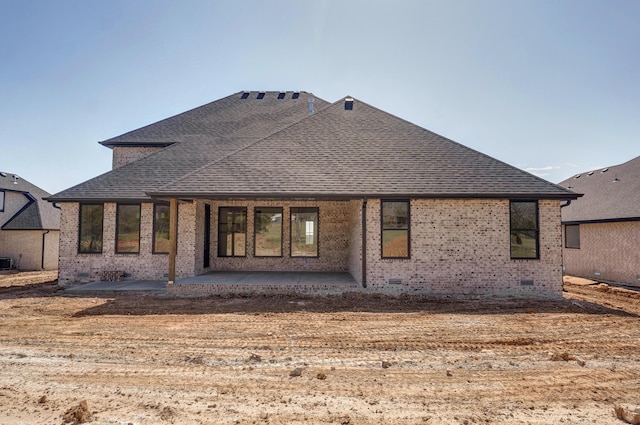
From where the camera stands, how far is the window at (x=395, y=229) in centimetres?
1114

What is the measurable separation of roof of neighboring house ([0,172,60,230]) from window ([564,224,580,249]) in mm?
28606

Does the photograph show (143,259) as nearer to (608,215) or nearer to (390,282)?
(390,282)

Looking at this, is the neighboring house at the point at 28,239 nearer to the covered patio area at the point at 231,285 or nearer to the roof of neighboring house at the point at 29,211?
the roof of neighboring house at the point at 29,211

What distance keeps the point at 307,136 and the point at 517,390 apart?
11.4m

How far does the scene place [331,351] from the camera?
6012 millimetres

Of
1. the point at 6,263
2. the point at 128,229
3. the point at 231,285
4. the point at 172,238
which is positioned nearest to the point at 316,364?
the point at 231,285

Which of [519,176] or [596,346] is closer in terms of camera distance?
[596,346]

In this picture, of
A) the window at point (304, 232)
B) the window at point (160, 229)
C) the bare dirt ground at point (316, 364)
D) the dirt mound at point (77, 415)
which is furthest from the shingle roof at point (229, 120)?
the dirt mound at point (77, 415)

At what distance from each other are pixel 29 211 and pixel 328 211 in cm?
2010

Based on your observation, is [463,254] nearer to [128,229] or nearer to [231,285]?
[231,285]

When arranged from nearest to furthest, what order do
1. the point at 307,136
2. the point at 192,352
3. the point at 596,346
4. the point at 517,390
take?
the point at 517,390
the point at 192,352
the point at 596,346
the point at 307,136

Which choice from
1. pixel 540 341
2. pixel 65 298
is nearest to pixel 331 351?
pixel 540 341

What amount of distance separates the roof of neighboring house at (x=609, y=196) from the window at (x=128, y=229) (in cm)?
1914

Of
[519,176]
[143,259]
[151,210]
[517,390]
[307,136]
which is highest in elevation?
[307,136]
